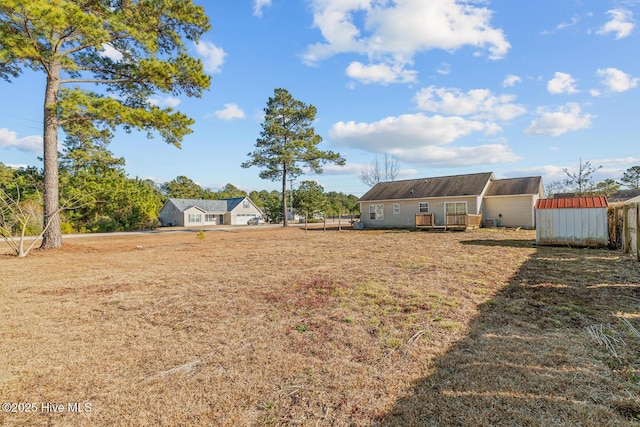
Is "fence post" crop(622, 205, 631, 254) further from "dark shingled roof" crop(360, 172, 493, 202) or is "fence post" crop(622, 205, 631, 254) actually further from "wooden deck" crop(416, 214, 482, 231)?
"dark shingled roof" crop(360, 172, 493, 202)

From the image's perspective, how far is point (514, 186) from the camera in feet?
73.2

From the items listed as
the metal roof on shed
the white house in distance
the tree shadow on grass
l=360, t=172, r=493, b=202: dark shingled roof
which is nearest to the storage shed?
the metal roof on shed

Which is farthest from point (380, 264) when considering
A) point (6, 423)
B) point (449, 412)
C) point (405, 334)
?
point (6, 423)

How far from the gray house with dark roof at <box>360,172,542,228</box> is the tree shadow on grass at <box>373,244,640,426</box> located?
56.0ft

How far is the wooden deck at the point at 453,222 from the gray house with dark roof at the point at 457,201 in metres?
0.08

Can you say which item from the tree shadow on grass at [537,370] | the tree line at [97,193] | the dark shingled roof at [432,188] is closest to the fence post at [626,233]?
the tree shadow on grass at [537,370]

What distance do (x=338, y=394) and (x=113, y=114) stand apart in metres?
13.1

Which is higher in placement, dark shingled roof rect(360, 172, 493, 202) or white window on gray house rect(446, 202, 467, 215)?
dark shingled roof rect(360, 172, 493, 202)

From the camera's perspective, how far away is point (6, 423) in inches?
91.4

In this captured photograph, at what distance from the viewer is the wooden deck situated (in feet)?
66.7

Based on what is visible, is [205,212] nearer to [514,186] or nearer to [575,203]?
[514,186]

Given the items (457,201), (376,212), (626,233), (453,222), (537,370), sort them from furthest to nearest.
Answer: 1. (376,212)
2. (457,201)
3. (453,222)
4. (626,233)
5. (537,370)

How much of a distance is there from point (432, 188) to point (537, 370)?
23153mm

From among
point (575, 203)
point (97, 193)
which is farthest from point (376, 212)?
point (97, 193)
